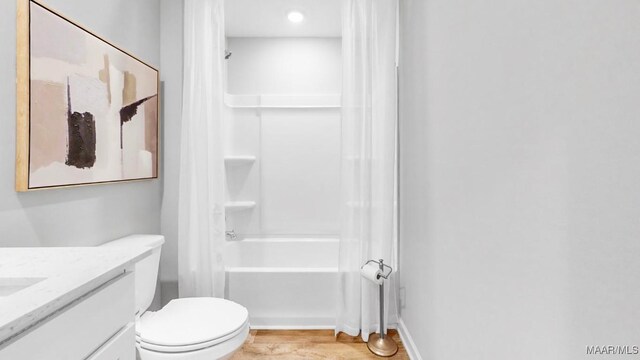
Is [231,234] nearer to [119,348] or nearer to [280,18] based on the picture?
[280,18]

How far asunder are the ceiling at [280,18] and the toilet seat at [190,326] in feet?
6.61

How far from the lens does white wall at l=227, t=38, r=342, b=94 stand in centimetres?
300

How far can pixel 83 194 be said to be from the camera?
5.08 feet

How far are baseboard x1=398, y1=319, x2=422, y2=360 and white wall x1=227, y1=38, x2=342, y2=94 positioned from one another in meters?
2.01

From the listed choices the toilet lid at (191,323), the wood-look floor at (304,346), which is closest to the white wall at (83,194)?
the toilet lid at (191,323)

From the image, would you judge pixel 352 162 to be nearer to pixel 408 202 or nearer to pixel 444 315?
pixel 408 202

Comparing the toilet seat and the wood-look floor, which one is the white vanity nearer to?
the toilet seat

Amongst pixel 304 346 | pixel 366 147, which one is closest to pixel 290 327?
pixel 304 346

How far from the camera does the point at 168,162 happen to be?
2.25 meters

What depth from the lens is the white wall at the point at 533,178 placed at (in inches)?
25.5

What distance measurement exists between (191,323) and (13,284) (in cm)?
81

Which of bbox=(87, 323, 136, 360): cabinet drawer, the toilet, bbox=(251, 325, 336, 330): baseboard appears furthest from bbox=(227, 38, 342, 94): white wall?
bbox=(87, 323, 136, 360): cabinet drawer

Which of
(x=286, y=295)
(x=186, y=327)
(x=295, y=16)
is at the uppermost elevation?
(x=295, y=16)

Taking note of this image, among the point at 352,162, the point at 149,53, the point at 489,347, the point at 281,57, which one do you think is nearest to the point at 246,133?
the point at 281,57
